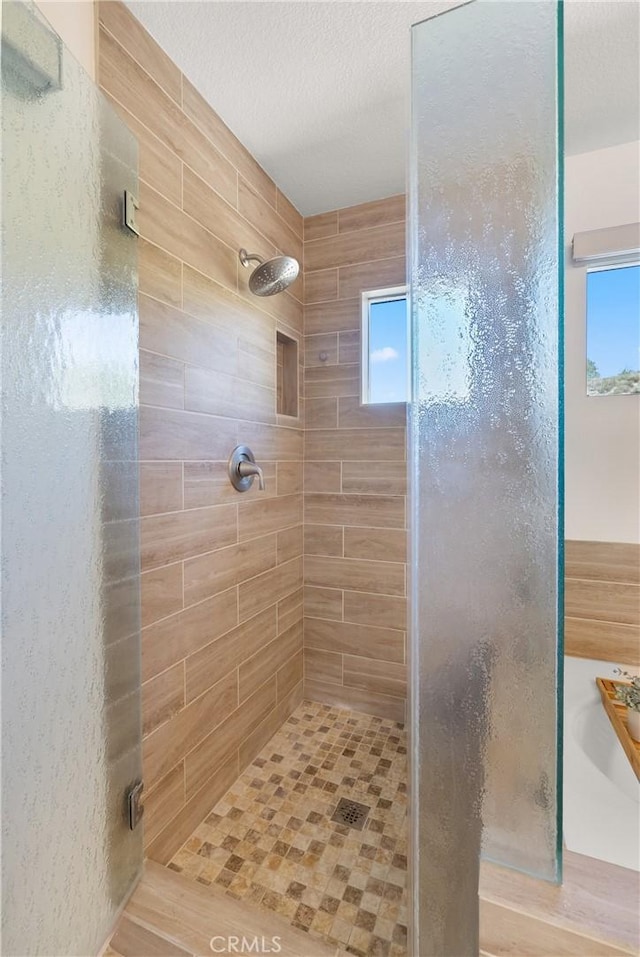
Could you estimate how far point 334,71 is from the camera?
48.6 inches

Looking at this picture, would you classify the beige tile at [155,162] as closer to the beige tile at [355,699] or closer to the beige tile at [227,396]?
the beige tile at [227,396]

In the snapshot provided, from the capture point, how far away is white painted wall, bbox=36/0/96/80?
2.78 ft

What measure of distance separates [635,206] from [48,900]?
274cm

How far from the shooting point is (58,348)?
2.70 feet

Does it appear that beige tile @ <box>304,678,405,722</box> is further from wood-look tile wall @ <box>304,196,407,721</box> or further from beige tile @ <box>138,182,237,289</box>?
beige tile @ <box>138,182,237,289</box>

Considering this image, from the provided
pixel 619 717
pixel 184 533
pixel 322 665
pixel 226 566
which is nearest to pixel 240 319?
pixel 184 533

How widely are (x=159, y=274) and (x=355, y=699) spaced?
6.58 ft

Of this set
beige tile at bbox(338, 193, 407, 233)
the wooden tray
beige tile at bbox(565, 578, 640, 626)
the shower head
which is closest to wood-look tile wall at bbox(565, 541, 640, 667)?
beige tile at bbox(565, 578, 640, 626)

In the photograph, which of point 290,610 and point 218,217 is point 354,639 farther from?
point 218,217

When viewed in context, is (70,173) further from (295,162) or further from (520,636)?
(520,636)

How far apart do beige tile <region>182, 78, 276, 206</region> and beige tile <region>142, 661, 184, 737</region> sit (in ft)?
5.82

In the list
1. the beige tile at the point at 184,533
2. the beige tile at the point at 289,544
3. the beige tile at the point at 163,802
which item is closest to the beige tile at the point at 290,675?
the beige tile at the point at 289,544

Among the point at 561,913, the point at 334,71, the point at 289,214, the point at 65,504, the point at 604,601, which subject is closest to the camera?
the point at 561,913

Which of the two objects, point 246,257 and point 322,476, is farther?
point 322,476
